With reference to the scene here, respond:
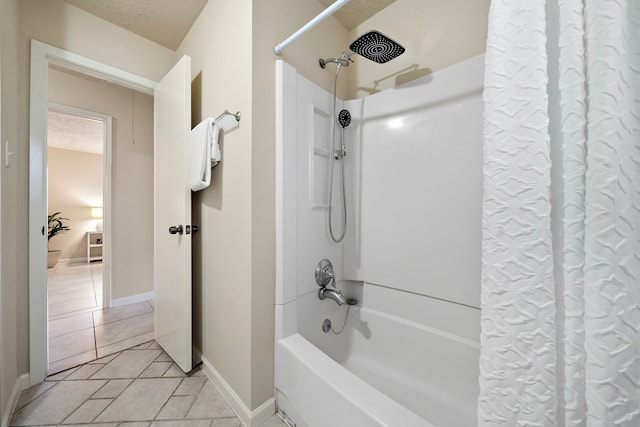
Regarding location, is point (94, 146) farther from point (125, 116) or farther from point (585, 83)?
point (585, 83)

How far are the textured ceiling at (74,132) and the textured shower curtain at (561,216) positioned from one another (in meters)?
4.34

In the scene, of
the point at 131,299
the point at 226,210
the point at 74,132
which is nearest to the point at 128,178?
the point at 131,299

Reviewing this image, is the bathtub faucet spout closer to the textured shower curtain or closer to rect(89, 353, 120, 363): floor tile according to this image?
the textured shower curtain

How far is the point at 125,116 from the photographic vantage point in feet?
8.91

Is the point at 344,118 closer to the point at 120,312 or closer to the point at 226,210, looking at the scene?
the point at 226,210

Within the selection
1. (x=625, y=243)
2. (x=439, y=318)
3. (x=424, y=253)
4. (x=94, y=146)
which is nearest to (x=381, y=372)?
(x=439, y=318)

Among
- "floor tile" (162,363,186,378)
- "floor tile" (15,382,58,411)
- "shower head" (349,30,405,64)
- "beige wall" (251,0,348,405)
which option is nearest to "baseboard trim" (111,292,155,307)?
"floor tile" (15,382,58,411)

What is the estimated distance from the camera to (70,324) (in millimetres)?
2256

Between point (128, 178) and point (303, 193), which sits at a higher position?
point (128, 178)

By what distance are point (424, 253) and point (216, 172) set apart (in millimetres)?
1314

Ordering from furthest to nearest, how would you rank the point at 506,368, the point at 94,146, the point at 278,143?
the point at 94,146 → the point at 278,143 → the point at 506,368

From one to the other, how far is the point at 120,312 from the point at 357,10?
336 centimetres

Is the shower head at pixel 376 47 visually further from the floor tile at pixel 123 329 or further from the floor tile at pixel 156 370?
the floor tile at pixel 123 329

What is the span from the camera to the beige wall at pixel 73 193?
5.07 metres
